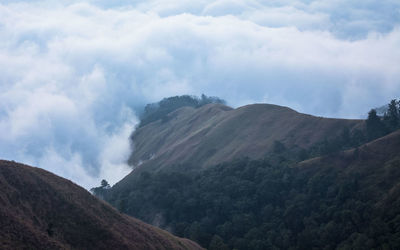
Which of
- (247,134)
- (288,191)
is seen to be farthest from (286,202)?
(247,134)

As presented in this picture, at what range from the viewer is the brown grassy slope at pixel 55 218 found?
45.2 m

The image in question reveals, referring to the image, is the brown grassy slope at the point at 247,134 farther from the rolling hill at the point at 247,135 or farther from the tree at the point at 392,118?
the tree at the point at 392,118

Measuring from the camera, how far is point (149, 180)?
416 feet

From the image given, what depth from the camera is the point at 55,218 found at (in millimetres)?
52031

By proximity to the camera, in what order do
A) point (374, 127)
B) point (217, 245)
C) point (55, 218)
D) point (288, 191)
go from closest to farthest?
point (55, 218) < point (217, 245) < point (288, 191) < point (374, 127)

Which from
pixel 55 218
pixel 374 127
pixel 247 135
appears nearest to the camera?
pixel 55 218

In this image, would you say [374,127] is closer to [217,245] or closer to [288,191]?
[288,191]

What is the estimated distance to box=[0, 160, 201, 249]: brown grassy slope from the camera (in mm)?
45250

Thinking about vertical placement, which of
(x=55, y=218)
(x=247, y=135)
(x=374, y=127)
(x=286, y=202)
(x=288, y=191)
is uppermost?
(x=247, y=135)

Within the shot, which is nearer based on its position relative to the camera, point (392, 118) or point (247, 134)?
point (392, 118)

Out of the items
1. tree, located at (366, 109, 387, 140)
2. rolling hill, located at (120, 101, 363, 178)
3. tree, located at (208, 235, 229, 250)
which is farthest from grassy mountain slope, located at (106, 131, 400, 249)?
rolling hill, located at (120, 101, 363, 178)

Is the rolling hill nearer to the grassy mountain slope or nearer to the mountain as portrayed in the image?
the mountain

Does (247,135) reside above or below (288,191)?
above

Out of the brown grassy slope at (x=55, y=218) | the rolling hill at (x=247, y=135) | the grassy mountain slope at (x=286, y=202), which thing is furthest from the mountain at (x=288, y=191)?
the brown grassy slope at (x=55, y=218)
